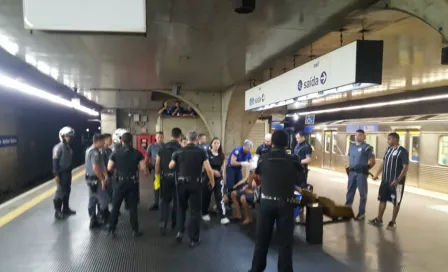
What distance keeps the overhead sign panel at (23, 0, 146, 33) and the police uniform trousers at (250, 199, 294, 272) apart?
2.11 meters

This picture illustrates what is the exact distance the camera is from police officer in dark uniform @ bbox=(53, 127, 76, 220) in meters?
5.87

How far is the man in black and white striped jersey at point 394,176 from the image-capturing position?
5.73m

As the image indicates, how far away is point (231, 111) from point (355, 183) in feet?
16.1

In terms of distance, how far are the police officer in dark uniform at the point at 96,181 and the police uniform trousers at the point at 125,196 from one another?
1.79 feet

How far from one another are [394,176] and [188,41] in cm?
418

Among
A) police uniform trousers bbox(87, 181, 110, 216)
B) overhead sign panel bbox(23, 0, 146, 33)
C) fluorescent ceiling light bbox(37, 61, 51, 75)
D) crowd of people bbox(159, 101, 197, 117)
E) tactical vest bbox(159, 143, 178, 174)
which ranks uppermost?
fluorescent ceiling light bbox(37, 61, 51, 75)

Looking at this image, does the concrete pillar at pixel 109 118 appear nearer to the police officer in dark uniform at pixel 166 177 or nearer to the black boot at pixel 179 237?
the police officer in dark uniform at pixel 166 177

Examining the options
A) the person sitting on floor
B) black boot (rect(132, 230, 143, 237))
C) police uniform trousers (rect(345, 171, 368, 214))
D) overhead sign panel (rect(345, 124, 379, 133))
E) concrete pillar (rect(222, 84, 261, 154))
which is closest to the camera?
black boot (rect(132, 230, 143, 237))

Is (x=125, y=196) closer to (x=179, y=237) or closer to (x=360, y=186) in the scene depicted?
(x=179, y=237)

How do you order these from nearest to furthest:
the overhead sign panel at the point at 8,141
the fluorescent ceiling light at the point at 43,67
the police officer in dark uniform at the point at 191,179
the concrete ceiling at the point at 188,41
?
the concrete ceiling at the point at 188,41 < the police officer in dark uniform at the point at 191,179 < the fluorescent ceiling light at the point at 43,67 < the overhead sign panel at the point at 8,141

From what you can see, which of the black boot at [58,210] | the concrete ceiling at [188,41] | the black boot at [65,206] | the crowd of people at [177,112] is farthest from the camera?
the crowd of people at [177,112]

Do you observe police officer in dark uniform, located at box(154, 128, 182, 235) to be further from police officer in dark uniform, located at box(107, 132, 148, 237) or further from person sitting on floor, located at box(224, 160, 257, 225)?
person sitting on floor, located at box(224, 160, 257, 225)

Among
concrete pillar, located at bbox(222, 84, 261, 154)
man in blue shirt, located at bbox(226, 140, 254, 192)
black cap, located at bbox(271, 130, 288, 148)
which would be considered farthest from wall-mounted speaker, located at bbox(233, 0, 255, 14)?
concrete pillar, located at bbox(222, 84, 261, 154)

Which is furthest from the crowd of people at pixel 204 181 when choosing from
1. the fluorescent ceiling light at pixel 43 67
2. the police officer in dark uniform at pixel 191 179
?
the fluorescent ceiling light at pixel 43 67
